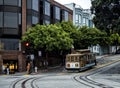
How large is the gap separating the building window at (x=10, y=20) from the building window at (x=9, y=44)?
2.42m

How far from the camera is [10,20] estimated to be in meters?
60.5

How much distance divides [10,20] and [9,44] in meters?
3.83

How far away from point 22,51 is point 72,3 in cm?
3792

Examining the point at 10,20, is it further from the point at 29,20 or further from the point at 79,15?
the point at 79,15

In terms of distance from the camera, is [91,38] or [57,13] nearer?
[57,13]

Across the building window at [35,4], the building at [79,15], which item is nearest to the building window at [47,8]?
the building window at [35,4]

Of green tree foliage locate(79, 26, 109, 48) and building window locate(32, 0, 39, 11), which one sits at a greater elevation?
building window locate(32, 0, 39, 11)

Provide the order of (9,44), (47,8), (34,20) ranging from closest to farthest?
(9,44) < (34,20) < (47,8)

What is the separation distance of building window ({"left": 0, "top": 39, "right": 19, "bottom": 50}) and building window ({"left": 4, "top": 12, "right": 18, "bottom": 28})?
242cm

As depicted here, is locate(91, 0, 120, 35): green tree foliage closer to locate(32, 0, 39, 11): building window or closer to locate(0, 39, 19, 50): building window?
locate(32, 0, 39, 11): building window

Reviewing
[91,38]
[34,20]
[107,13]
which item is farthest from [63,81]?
[91,38]

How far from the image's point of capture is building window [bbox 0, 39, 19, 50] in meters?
60.0

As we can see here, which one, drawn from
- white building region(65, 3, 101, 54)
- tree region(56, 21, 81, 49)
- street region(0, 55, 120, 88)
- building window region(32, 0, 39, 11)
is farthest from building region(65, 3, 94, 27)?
street region(0, 55, 120, 88)

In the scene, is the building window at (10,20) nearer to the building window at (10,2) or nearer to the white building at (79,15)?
the building window at (10,2)
